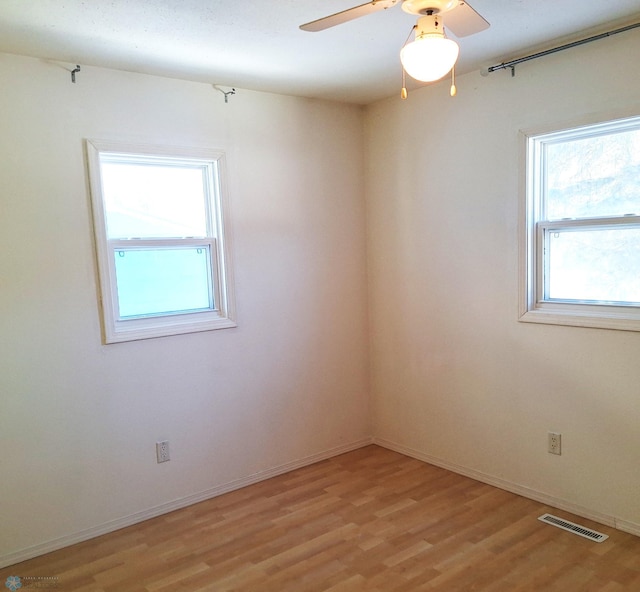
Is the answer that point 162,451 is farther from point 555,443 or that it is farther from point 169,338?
point 555,443

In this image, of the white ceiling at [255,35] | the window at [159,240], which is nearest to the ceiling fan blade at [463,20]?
the white ceiling at [255,35]

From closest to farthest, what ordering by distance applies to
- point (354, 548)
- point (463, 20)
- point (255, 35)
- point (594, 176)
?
point (463, 20) → point (255, 35) → point (354, 548) → point (594, 176)

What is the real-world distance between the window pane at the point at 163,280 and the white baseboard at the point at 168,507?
1172 millimetres

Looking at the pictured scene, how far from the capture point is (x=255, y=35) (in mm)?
2443

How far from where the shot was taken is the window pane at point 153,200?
2.95 metres

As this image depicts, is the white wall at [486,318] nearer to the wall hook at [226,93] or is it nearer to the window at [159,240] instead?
the wall hook at [226,93]

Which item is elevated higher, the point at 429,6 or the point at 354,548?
the point at 429,6

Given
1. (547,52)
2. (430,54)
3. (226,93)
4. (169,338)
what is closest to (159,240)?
(169,338)

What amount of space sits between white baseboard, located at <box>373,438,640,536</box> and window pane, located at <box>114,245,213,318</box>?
1.82 m

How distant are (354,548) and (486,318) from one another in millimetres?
1562

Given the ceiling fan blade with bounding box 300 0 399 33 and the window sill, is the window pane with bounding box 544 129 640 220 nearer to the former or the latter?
the window sill

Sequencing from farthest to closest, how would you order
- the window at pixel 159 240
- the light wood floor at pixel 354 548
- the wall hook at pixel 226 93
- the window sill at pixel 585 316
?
the wall hook at pixel 226 93 < the window at pixel 159 240 < the window sill at pixel 585 316 < the light wood floor at pixel 354 548

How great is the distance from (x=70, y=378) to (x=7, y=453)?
0.46 metres

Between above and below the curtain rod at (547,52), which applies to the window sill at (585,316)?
below
